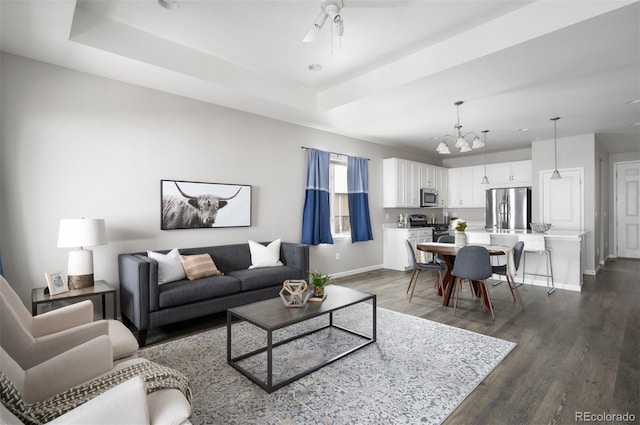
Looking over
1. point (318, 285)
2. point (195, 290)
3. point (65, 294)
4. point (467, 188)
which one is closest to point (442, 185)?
point (467, 188)

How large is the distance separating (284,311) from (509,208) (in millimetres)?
6357

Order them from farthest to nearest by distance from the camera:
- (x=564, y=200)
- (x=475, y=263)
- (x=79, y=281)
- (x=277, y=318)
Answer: (x=564, y=200)
(x=475, y=263)
(x=79, y=281)
(x=277, y=318)

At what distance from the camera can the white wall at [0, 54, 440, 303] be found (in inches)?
118

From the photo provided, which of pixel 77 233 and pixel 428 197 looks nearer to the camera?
pixel 77 233

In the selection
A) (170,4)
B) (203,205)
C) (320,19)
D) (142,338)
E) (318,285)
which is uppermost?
(170,4)

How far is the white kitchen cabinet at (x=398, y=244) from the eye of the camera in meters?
6.61

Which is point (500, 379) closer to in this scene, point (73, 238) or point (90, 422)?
point (90, 422)

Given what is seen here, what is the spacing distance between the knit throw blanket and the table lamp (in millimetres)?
1783

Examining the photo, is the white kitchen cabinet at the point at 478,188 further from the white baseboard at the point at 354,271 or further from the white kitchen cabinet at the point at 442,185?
the white baseboard at the point at 354,271

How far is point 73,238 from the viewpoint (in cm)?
287

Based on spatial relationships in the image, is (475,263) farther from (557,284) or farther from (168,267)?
(168,267)

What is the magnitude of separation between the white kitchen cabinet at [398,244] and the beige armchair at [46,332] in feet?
17.5

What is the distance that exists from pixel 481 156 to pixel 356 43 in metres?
6.41

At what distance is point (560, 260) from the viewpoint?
5.18 meters
